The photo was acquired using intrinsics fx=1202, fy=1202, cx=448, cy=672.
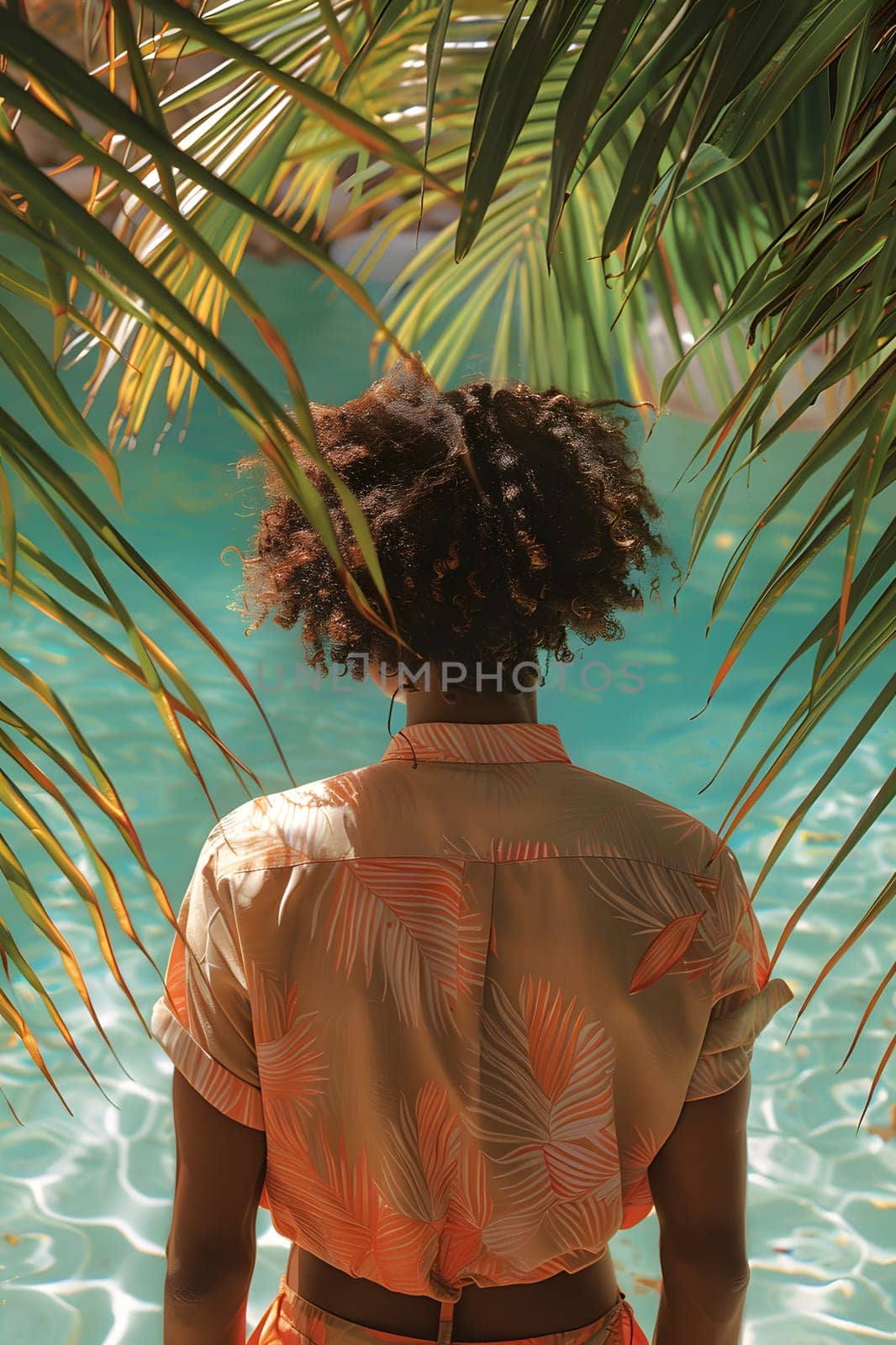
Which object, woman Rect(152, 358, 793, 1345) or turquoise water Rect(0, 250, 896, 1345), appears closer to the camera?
woman Rect(152, 358, 793, 1345)

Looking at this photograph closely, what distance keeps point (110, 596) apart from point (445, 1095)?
544 mm

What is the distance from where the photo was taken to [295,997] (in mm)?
833

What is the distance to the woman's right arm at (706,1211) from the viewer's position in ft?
2.96

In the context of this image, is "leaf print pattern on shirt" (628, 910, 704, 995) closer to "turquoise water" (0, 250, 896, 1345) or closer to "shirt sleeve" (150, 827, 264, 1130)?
"shirt sleeve" (150, 827, 264, 1130)

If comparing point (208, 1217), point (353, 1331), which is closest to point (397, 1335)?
point (353, 1331)

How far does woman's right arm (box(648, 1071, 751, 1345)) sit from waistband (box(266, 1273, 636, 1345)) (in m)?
0.06

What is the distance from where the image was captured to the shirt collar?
873mm

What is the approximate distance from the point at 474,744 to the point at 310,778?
2.85 m

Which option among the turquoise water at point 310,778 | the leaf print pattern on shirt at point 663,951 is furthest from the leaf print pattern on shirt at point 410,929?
the turquoise water at point 310,778

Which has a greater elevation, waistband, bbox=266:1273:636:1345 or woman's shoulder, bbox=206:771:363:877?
woman's shoulder, bbox=206:771:363:877

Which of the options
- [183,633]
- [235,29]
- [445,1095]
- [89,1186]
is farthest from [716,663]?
[445,1095]

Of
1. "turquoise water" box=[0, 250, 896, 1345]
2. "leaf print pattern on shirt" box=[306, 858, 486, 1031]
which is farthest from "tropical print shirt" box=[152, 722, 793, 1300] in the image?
"turquoise water" box=[0, 250, 896, 1345]

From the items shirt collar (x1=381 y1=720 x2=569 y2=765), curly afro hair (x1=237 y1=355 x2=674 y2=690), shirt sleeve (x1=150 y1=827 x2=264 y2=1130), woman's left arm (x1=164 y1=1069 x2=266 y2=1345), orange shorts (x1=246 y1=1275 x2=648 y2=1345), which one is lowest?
orange shorts (x1=246 y1=1275 x2=648 y2=1345)

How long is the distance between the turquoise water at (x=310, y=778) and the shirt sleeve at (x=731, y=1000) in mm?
750
